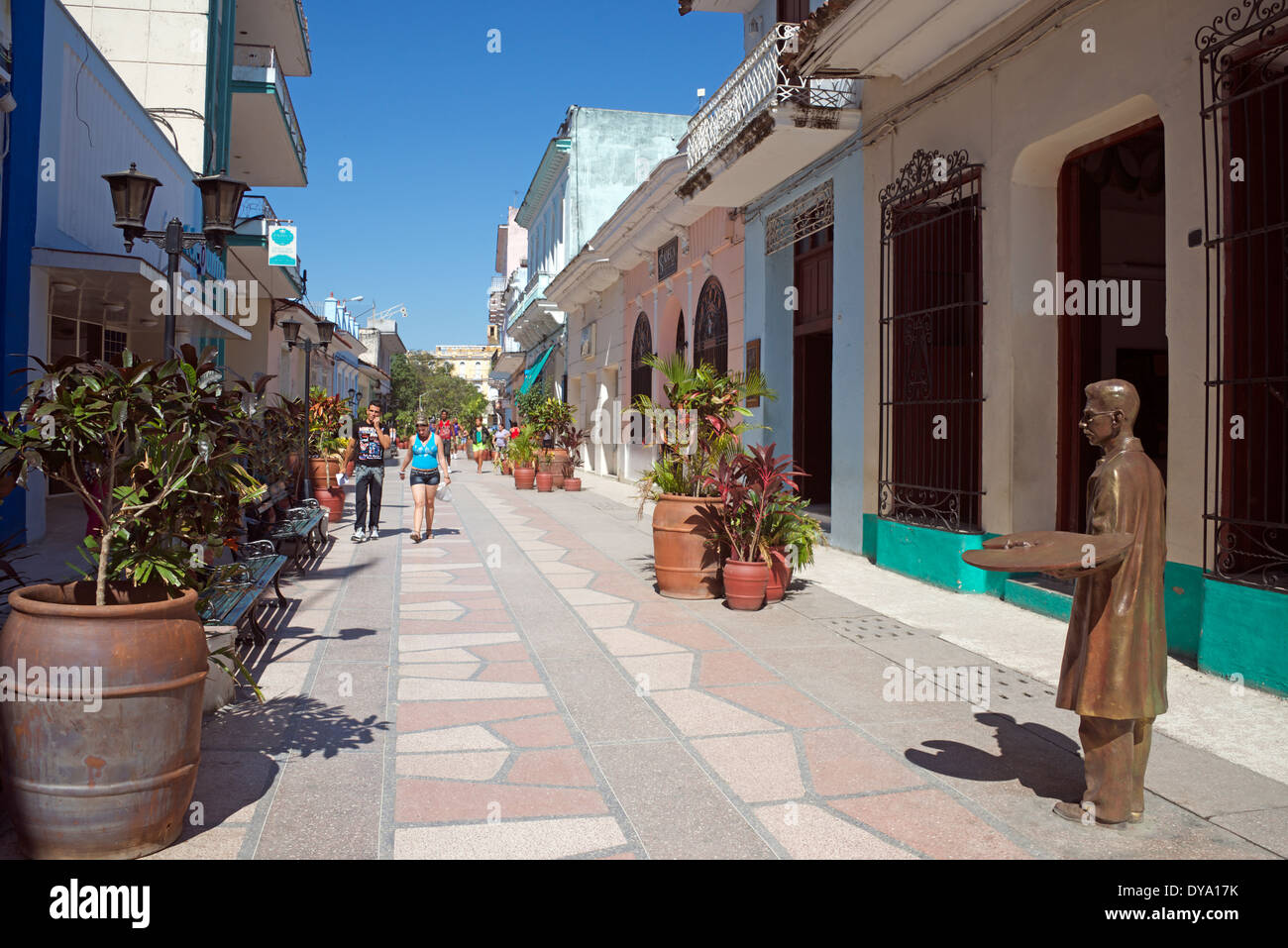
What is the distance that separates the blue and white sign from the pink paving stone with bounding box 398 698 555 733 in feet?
51.3

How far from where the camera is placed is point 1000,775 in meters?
3.86

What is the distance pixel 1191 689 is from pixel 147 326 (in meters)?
14.8

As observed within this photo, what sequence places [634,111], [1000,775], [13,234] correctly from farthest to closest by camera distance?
[634,111], [13,234], [1000,775]

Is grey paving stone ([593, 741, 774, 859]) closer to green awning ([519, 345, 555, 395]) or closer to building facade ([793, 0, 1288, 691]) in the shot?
building facade ([793, 0, 1288, 691])

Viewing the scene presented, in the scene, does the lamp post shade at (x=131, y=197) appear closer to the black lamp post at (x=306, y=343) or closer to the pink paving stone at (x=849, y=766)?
the black lamp post at (x=306, y=343)

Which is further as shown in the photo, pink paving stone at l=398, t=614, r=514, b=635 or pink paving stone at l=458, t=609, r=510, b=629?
pink paving stone at l=458, t=609, r=510, b=629

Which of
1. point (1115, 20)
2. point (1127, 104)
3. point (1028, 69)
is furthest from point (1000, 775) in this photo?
point (1028, 69)

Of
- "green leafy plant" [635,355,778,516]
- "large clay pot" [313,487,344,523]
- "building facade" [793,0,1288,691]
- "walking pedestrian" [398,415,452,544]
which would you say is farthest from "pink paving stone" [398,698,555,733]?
"large clay pot" [313,487,344,523]

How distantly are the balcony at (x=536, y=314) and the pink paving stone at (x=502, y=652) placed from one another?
22215 millimetres

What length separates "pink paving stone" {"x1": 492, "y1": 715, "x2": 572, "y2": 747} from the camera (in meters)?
4.29

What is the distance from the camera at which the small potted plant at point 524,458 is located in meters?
20.0

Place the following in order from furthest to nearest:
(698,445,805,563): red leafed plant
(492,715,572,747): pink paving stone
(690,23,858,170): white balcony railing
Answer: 1. (690,23,858,170): white balcony railing
2. (698,445,805,563): red leafed plant
3. (492,715,572,747): pink paving stone
